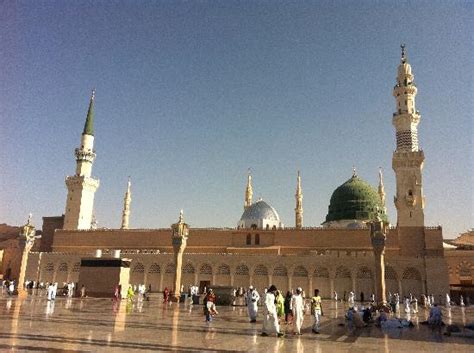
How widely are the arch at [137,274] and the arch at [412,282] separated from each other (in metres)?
24.8

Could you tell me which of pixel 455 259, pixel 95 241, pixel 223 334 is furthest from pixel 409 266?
pixel 95 241

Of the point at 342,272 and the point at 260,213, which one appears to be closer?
the point at 342,272

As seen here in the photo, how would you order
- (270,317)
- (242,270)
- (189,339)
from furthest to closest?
(242,270)
(270,317)
(189,339)

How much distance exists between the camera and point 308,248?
42312 mm

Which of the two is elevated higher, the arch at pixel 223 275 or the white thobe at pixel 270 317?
the arch at pixel 223 275

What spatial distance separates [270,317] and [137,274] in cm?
3525

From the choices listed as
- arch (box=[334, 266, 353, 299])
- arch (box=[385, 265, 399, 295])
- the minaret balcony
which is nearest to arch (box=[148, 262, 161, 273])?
arch (box=[334, 266, 353, 299])

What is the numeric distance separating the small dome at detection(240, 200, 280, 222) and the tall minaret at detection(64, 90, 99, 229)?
2030 cm

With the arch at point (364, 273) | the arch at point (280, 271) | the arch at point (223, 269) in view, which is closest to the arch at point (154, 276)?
the arch at point (223, 269)

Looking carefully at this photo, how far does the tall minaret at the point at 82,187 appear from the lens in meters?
53.3

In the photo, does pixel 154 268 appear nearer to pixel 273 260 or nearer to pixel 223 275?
pixel 223 275

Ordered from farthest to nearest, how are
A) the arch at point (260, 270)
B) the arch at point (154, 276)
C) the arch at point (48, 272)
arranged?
the arch at point (48, 272), the arch at point (154, 276), the arch at point (260, 270)

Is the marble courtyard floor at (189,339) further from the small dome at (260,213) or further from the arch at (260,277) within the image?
the small dome at (260,213)

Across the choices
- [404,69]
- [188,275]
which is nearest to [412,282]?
[188,275]
